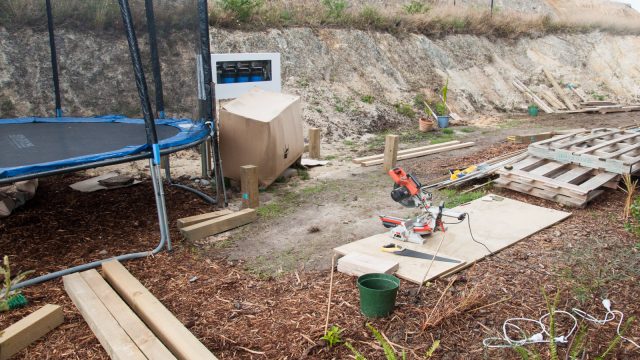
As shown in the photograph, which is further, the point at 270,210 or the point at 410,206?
the point at 270,210

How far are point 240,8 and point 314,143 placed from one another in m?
4.49

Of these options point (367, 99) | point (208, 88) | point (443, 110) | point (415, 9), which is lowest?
point (443, 110)

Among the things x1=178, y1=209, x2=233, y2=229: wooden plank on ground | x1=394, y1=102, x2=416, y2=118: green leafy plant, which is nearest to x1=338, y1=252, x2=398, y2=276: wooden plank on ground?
x1=178, y1=209, x2=233, y2=229: wooden plank on ground

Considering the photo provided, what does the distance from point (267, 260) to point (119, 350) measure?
5.44 ft

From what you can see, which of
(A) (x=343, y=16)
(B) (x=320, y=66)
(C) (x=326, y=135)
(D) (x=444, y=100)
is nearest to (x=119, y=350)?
(C) (x=326, y=135)

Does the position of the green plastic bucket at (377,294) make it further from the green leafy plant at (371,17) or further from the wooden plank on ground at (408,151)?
the green leafy plant at (371,17)

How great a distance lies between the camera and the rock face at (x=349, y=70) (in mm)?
7824

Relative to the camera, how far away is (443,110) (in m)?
11.6

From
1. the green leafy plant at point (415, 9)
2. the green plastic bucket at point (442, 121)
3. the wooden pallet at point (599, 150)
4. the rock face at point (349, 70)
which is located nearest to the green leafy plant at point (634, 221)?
the wooden pallet at point (599, 150)

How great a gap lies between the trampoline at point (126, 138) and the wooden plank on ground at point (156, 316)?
0.44 m

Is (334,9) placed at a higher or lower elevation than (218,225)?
higher

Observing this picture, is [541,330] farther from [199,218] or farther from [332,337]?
[199,218]

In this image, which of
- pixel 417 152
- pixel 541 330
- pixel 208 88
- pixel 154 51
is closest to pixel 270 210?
pixel 208 88

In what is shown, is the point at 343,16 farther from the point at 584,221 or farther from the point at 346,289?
the point at 346,289
